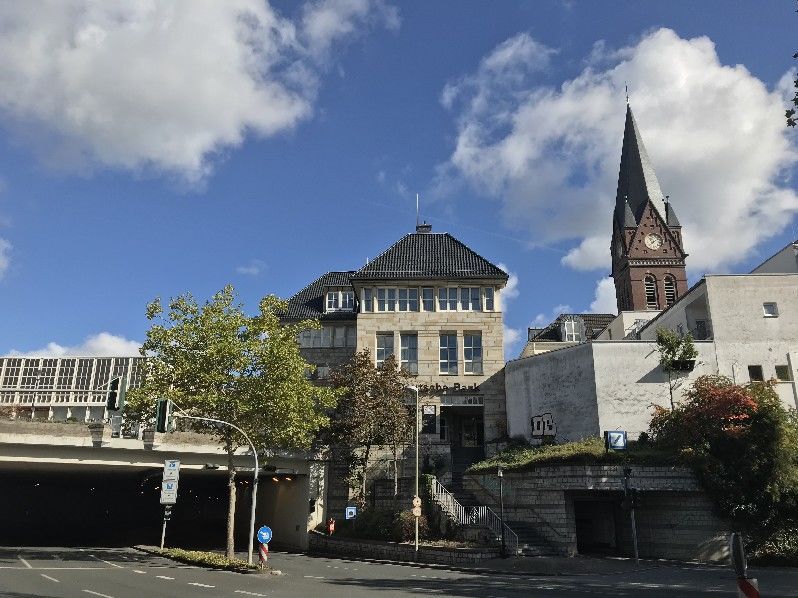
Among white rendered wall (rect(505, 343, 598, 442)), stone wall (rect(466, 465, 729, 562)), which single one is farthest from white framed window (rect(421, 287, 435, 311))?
stone wall (rect(466, 465, 729, 562))

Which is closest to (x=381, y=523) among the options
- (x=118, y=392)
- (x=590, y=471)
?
(x=590, y=471)

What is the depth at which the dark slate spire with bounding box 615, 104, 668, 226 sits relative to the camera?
77.6m

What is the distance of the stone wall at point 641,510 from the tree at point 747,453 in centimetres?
118

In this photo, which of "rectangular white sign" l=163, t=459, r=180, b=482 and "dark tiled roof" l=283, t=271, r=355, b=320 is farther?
"dark tiled roof" l=283, t=271, r=355, b=320

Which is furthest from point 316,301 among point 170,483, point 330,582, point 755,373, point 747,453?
point 747,453

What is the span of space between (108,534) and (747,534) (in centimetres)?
4459

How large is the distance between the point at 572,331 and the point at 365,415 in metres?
38.4

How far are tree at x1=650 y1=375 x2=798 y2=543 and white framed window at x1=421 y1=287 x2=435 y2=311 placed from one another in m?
20.1

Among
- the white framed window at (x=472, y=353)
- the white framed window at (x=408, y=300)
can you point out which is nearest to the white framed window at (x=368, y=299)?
the white framed window at (x=408, y=300)

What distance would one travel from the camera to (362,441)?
35344 mm

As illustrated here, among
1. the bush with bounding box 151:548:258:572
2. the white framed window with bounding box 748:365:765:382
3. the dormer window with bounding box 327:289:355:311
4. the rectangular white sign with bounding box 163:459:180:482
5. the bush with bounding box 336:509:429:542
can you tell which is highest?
the dormer window with bounding box 327:289:355:311

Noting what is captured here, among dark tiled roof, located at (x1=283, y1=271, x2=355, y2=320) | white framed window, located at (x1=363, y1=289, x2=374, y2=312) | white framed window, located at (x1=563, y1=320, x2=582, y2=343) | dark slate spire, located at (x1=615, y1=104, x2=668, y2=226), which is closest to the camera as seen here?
white framed window, located at (x1=363, y1=289, x2=374, y2=312)

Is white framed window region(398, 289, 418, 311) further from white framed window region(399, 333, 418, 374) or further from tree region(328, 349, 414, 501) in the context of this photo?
tree region(328, 349, 414, 501)

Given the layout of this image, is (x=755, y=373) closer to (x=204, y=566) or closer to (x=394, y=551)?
(x=394, y=551)
